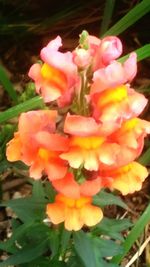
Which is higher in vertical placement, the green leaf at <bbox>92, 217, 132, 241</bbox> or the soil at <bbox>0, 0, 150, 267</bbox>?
the soil at <bbox>0, 0, 150, 267</bbox>

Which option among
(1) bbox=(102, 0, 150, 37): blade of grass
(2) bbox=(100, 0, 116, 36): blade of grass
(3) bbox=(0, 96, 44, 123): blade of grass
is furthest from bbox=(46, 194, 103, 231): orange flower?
(2) bbox=(100, 0, 116, 36): blade of grass

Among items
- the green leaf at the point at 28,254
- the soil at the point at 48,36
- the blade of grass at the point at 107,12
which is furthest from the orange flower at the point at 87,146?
the soil at the point at 48,36

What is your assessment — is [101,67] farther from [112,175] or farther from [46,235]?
[46,235]

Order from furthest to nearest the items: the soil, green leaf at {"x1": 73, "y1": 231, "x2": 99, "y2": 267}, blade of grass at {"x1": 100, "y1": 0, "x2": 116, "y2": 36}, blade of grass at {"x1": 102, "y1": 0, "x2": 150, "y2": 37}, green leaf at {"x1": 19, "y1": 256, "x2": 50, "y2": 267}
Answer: the soil, blade of grass at {"x1": 100, "y1": 0, "x2": 116, "y2": 36}, blade of grass at {"x1": 102, "y1": 0, "x2": 150, "y2": 37}, green leaf at {"x1": 19, "y1": 256, "x2": 50, "y2": 267}, green leaf at {"x1": 73, "y1": 231, "x2": 99, "y2": 267}

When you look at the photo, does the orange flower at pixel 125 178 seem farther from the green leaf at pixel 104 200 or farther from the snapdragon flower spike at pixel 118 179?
the green leaf at pixel 104 200

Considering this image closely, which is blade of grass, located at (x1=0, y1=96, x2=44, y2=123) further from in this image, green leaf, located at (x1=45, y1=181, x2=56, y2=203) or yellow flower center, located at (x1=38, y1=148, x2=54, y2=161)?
yellow flower center, located at (x1=38, y1=148, x2=54, y2=161)

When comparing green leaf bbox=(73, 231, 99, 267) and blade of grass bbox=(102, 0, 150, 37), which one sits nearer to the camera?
green leaf bbox=(73, 231, 99, 267)

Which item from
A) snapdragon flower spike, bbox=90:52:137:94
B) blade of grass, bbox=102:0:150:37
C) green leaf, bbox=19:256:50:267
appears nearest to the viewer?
snapdragon flower spike, bbox=90:52:137:94

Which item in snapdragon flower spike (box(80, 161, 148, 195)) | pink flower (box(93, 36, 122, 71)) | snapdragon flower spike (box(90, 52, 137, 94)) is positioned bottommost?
snapdragon flower spike (box(80, 161, 148, 195))
